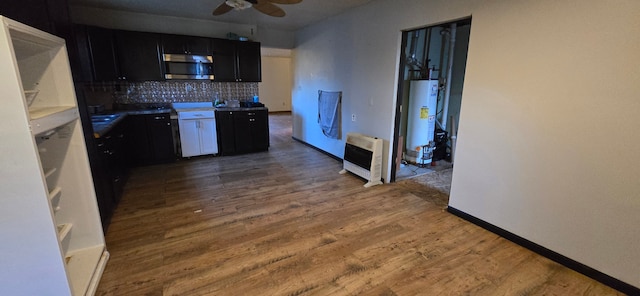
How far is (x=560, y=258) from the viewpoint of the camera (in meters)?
2.08

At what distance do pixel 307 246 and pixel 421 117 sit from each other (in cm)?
290

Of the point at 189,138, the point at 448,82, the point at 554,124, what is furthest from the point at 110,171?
the point at 448,82

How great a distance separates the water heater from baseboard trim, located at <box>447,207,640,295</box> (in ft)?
5.77

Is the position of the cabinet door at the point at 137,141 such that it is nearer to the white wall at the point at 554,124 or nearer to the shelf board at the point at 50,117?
the shelf board at the point at 50,117

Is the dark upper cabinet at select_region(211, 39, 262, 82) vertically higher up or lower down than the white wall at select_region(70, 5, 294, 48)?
lower down

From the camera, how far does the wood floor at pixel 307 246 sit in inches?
72.4

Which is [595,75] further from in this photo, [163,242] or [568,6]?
[163,242]

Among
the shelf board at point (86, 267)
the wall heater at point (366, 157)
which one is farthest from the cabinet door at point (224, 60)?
the shelf board at point (86, 267)

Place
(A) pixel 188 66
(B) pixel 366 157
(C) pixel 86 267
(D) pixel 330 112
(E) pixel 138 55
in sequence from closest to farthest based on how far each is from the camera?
1. (C) pixel 86 267
2. (B) pixel 366 157
3. (E) pixel 138 55
4. (A) pixel 188 66
5. (D) pixel 330 112

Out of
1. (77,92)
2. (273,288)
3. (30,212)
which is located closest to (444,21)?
(273,288)

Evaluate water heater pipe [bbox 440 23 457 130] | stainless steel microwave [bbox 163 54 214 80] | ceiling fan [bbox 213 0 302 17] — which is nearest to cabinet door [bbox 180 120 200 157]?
stainless steel microwave [bbox 163 54 214 80]

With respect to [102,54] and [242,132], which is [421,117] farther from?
[102,54]

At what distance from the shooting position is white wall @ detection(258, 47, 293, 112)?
34.6ft

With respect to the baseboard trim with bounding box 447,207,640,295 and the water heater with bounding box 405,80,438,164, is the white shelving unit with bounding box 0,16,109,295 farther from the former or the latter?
the water heater with bounding box 405,80,438,164
